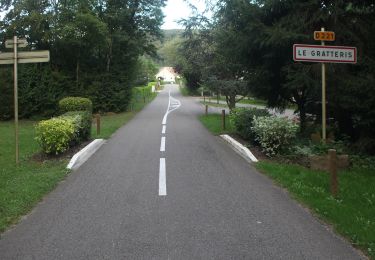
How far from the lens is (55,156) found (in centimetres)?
1220

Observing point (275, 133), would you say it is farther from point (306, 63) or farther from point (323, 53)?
point (306, 63)

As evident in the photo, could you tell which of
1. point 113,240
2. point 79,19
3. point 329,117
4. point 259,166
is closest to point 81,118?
point 259,166

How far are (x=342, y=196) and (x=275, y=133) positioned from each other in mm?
4200

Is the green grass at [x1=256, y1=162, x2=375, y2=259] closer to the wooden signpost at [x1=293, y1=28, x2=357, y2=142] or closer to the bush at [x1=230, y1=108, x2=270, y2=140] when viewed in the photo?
the wooden signpost at [x1=293, y1=28, x2=357, y2=142]

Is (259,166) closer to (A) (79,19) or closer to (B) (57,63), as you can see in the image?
(A) (79,19)

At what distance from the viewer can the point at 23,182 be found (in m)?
8.95

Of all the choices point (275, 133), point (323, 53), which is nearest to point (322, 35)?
point (323, 53)

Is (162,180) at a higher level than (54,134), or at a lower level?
lower

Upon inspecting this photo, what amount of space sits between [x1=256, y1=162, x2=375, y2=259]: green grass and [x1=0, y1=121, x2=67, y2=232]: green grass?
15.1ft

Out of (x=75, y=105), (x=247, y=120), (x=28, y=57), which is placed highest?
(x=28, y=57)

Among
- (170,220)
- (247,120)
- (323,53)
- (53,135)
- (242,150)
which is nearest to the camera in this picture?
(170,220)

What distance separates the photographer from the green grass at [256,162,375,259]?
19.0 feet

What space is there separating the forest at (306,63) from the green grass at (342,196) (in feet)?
8.36

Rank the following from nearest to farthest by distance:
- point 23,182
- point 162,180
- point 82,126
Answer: point 23,182 < point 162,180 < point 82,126
